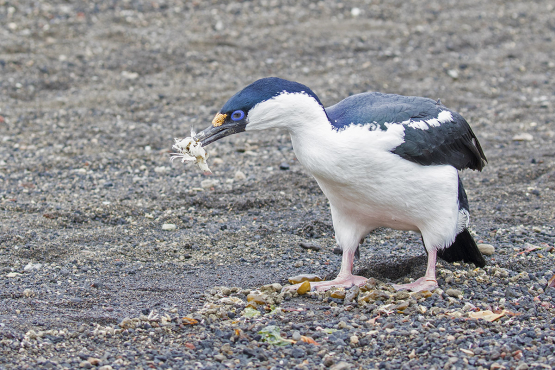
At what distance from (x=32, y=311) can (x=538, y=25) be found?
9926 mm

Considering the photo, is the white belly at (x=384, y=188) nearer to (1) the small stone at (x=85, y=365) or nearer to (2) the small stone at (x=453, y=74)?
(1) the small stone at (x=85, y=365)

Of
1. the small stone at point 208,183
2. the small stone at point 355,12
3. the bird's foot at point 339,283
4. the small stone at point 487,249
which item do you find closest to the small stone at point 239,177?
the small stone at point 208,183

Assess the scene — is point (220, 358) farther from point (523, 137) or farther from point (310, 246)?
point (523, 137)

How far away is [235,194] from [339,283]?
2014mm

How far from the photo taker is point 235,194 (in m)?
Result: 6.24

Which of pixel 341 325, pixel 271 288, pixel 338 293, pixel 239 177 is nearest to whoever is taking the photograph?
pixel 341 325

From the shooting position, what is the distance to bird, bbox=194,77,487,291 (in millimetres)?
3959

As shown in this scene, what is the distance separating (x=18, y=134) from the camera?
7574 mm

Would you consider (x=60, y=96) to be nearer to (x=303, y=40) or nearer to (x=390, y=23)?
(x=303, y=40)

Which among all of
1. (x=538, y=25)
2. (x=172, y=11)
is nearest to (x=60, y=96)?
(x=172, y=11)

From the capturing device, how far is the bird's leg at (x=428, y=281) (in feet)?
14.1

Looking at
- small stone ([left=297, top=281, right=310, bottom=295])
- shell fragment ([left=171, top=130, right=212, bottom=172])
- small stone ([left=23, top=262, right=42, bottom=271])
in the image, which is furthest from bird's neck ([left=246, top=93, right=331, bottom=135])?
small stone ([left=23, top=262, right=42, bottom=271])

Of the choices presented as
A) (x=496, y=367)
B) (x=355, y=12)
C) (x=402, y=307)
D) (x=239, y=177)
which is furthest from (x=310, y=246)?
(x=355, y=12)

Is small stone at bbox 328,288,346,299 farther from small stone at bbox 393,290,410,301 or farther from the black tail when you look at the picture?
the black tail
